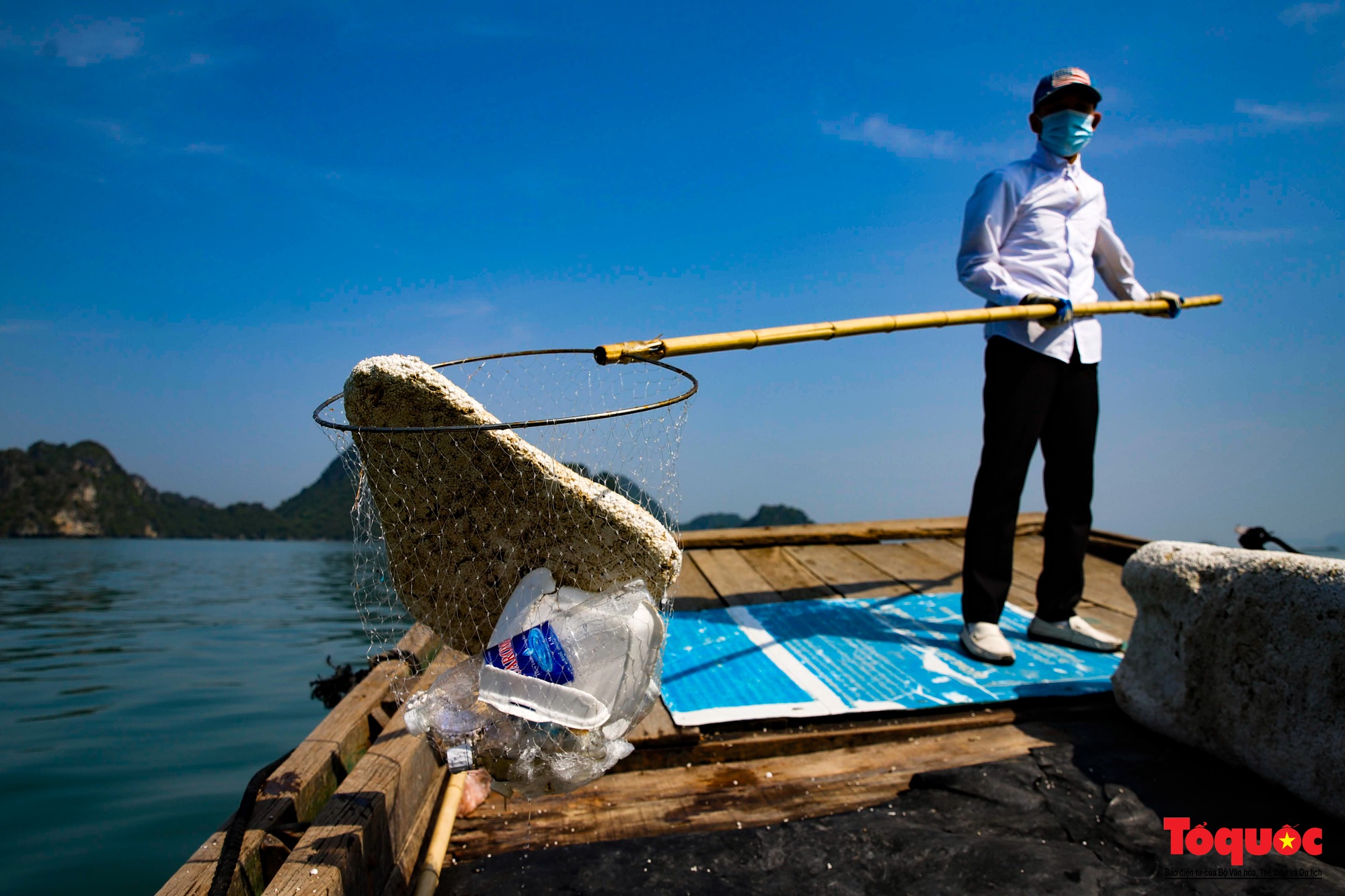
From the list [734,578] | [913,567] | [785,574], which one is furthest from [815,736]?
[913,567]

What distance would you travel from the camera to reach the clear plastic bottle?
1.20 metres

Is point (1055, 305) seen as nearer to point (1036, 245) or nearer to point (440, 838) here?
point (1036, 245)

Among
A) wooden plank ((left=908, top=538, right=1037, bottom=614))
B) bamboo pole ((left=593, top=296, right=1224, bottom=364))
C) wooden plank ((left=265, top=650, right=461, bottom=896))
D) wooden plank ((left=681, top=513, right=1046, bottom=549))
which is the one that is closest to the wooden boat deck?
wooden plank ((left=265, top=650, right=461, bottom=896))

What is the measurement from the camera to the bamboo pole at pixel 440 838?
1784 millimetres

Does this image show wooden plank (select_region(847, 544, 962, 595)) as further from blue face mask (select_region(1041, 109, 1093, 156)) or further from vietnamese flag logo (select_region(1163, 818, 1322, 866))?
blue face mask (select_region(1041, 109, 1093, 156))

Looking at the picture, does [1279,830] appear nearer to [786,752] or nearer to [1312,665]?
[1312,665]

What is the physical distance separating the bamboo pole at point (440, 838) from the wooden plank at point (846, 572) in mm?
3032

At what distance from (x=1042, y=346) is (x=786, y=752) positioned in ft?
7.63

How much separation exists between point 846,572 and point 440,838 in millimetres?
3751

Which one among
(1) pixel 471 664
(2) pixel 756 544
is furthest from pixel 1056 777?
(2) pixel 756 544

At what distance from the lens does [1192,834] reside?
2053 millimetres

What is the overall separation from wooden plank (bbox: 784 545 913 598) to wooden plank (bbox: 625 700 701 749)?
7.46 feet

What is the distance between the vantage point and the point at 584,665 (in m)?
1.26

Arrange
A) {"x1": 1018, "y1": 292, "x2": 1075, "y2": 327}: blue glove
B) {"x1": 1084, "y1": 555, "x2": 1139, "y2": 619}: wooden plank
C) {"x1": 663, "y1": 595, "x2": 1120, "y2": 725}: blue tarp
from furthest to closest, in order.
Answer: {"x1": 1084, "y1": 555, "x2": 1139, "y2": 619}: wooden plank, {"x1": 1018, "y1": 292, "x2": 1075, "y2": 327}: blue glove, {"x1": 663, "y1": 595, "x2": 1120, "y2": 725}: blue tarp
